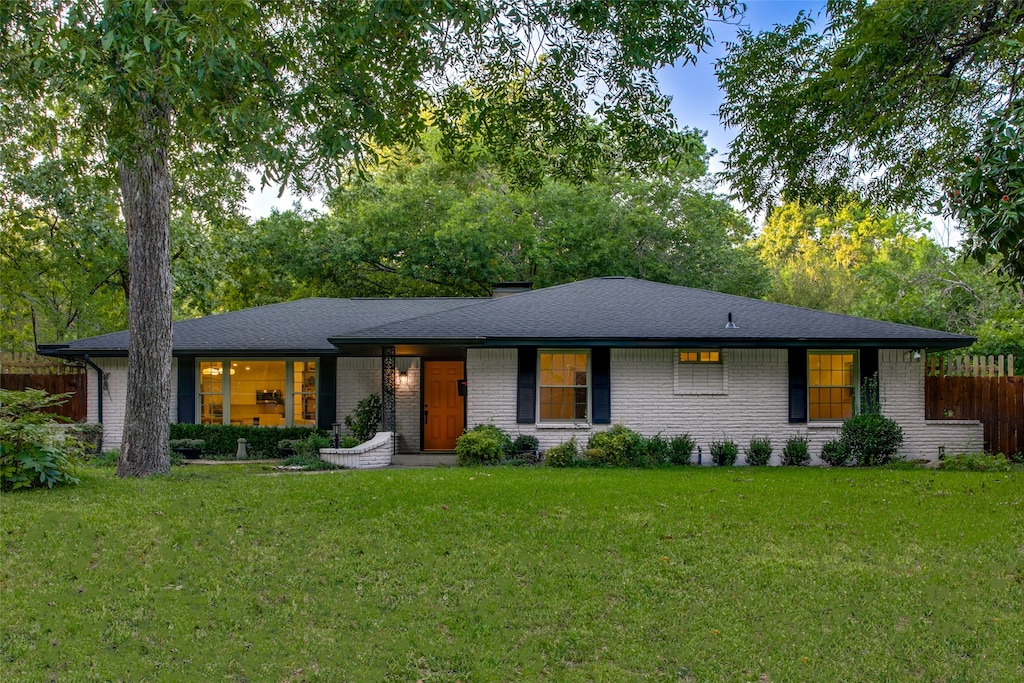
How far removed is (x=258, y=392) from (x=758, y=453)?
421 inches

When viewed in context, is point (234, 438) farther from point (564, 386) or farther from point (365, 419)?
point (564, 386)

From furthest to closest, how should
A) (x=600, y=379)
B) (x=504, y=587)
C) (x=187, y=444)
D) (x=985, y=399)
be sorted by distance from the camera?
(x=985, y=399) < (x=187, y=444) < (x=600, y=379) < (x=504, y=587)

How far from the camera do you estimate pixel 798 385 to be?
13992 millimetres

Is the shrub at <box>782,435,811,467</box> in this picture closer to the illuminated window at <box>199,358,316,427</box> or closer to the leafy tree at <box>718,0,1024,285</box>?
the leafy tree at <box>718,0,1024,285</box>

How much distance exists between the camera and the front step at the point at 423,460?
44.0 feet

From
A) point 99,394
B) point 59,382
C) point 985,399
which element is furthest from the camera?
point 59,382

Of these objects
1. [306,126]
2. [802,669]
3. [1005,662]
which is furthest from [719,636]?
[306,126]

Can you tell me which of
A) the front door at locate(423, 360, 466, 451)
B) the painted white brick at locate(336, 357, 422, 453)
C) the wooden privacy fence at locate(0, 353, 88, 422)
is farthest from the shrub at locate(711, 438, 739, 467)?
the wooden privacy fence at locate(0, 353, 88, 422)

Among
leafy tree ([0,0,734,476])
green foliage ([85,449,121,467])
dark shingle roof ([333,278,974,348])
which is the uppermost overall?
leafy tree ([0,0,734,476])

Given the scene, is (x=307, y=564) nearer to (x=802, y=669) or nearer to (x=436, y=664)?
(x=436, y=664)

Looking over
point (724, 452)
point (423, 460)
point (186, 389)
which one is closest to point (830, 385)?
point (724, 452)

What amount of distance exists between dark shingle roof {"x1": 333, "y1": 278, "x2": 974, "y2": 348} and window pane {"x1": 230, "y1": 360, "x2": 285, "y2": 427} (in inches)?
117

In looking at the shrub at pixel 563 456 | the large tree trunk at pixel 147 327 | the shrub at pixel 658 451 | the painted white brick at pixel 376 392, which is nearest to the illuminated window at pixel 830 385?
the shrub at pixel 658 451

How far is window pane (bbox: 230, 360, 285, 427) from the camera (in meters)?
15.7
